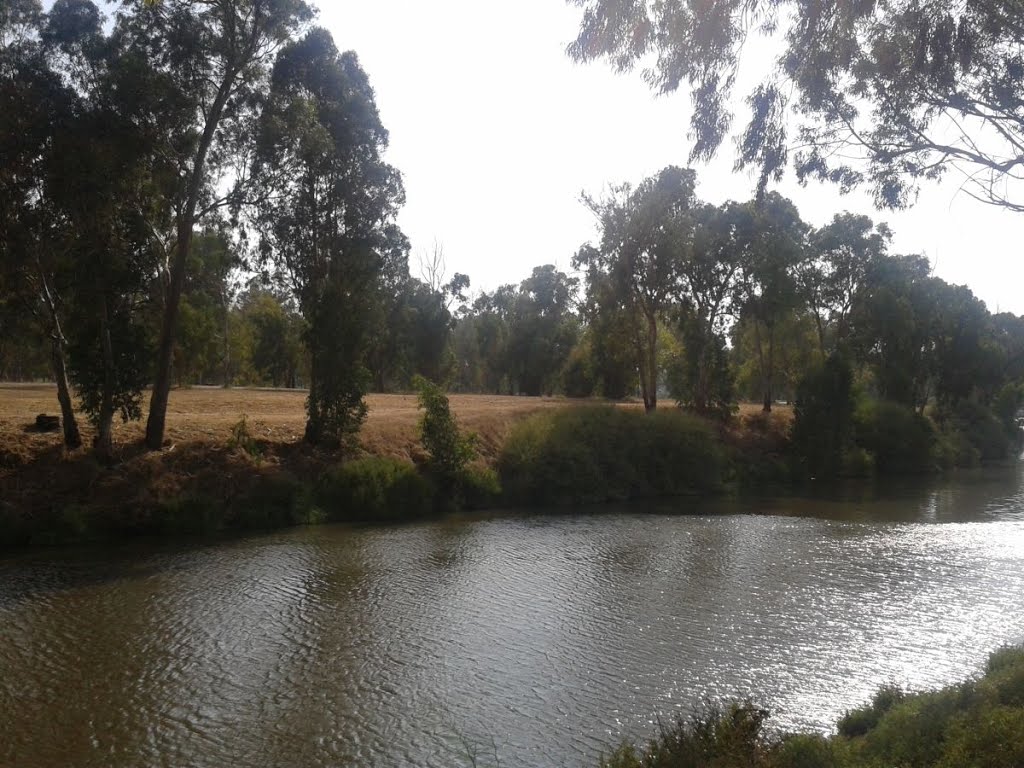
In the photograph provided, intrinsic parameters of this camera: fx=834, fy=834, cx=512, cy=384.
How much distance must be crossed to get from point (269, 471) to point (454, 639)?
43.0 feet

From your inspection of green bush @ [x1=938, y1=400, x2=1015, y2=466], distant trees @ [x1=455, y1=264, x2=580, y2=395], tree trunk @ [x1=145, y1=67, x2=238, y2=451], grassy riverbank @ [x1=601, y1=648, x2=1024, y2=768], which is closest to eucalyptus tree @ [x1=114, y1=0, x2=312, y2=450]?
tree trunk @ [x1=145, y1=67, x2=238, y2=451]

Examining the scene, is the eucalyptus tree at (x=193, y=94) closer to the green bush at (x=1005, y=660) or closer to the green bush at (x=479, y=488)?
the green bush at (x=479, y=488)

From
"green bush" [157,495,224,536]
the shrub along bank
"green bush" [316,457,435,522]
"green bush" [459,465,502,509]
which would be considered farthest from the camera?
"green bush" [459,465,502,509]

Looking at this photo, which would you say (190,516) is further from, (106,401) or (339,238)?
(339,238)

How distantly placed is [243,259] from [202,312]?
29708 millimetres

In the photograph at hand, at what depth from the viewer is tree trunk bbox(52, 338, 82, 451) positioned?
22.7 meters

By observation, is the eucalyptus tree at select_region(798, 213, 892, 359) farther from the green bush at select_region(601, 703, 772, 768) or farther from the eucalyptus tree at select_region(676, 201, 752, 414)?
the green bush at select_region(601, 703, 772, 768)

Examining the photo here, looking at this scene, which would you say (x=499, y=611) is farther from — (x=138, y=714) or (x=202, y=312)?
(x=202, y=312)

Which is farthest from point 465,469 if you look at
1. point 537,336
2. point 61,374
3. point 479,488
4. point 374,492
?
point 537,336

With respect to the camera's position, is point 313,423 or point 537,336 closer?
point 313,423

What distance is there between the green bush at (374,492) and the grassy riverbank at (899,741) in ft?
59.4

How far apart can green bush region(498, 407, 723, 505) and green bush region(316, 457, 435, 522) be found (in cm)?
433

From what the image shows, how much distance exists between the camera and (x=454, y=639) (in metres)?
13.6

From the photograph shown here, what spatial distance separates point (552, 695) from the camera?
11094mm
